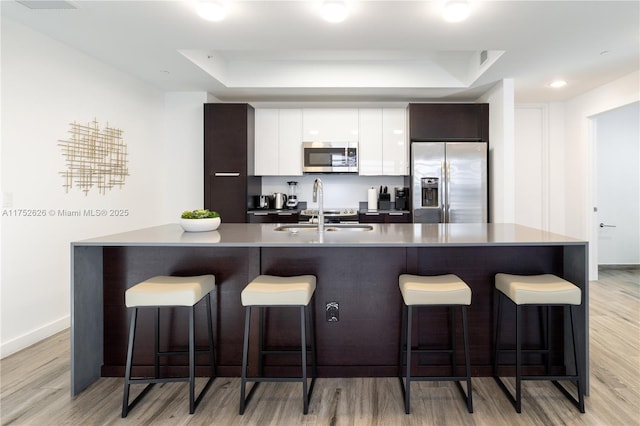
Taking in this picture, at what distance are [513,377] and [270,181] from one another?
3847 millimetres

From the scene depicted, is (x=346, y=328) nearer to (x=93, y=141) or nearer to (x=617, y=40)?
(x=93, y=141)

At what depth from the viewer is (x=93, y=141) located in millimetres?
3627

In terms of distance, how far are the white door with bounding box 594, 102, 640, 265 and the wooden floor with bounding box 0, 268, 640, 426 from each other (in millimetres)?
3836

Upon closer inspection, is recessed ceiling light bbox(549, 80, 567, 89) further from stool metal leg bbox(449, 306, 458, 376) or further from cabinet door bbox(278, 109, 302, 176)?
stool metal leg bbox(449, 306, 458, 376)

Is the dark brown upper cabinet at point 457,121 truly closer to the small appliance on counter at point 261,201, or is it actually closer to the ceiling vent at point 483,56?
the ceiling vent at point 483,56

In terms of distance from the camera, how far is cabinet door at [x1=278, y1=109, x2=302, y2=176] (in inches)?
193

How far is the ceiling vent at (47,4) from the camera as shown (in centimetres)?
252

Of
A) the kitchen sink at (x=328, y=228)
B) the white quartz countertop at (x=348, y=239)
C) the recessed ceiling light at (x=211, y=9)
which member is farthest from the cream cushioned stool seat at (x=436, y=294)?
the recessed ceiling light at (x=211, y=9)

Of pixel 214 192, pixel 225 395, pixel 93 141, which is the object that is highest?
pixel 93 141

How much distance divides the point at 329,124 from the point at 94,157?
2.73 metres

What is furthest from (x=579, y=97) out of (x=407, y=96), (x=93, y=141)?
(x=93, y=141)

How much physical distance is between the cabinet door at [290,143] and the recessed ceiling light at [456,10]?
2.57 m

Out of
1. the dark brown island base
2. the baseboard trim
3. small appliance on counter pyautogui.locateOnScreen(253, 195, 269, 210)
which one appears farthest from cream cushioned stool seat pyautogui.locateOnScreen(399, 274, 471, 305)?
small appliance on counter pyautogui.locateOnScreen(253, 195, 269, 210)

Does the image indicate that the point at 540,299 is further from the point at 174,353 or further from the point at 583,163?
the point at 583,163
